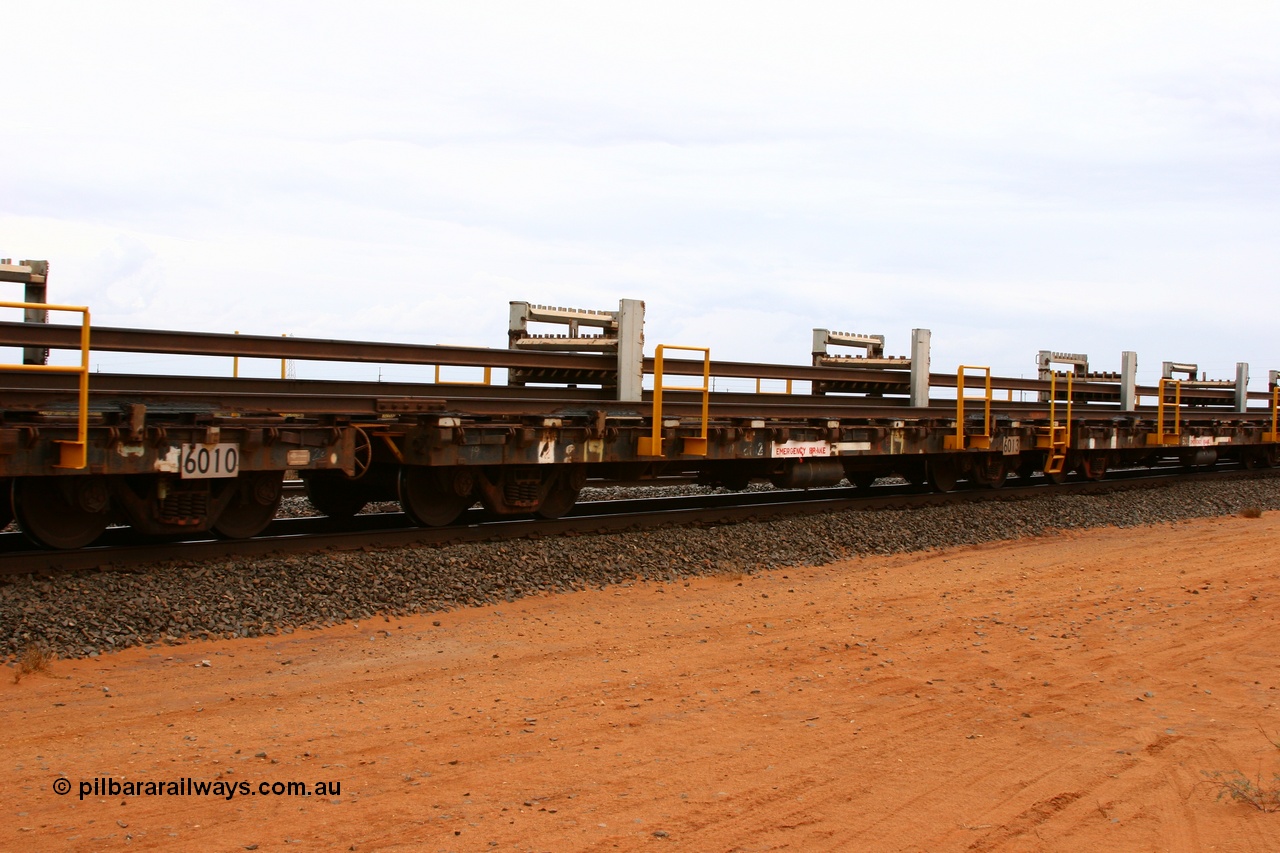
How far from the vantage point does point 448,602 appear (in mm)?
8609

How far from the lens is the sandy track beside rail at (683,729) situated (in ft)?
14.6

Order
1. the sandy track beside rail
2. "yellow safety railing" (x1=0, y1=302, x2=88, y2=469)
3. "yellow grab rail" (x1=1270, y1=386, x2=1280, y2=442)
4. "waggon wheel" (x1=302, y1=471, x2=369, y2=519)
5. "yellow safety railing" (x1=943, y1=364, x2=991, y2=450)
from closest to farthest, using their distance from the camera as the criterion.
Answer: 1. the sandy track beside rail
2. "yellow safety railing" (x1=0, y1=302, x2=88, y2=469)
3. "waggon wheel" (x1=302, y1=471, x2=369, y2=519)
4. "yellow safety railing" (x1=943, y1=364, x2=991, y2=450)
5. "yellow grab rail" (x1=1270, y1=386, x2=1280, y2=442)

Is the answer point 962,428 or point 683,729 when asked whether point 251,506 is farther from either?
point 962,428

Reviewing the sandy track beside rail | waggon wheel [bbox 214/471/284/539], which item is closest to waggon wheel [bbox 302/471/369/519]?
waggon wheel [bbox 214/471/284/539]

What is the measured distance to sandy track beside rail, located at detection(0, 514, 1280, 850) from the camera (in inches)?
175

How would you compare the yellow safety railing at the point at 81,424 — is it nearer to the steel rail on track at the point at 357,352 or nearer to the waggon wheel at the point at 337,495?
the steel rail on track at the point at 357,352

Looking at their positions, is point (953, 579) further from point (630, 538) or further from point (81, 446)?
point (81, 446)

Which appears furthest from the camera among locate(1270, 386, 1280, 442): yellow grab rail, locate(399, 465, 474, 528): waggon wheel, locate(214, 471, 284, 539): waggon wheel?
locate(1270, 386, 1280, 442): yellow grab rail

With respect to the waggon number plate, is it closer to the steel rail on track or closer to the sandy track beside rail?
the steel rail on track

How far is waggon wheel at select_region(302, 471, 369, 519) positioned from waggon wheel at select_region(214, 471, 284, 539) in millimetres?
1458

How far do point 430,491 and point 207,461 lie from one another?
2803mm

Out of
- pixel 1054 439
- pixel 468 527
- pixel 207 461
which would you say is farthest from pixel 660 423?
pixel 1054 439

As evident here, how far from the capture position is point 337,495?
11.1 metres

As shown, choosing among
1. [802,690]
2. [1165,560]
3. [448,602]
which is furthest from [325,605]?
[1165,560]
